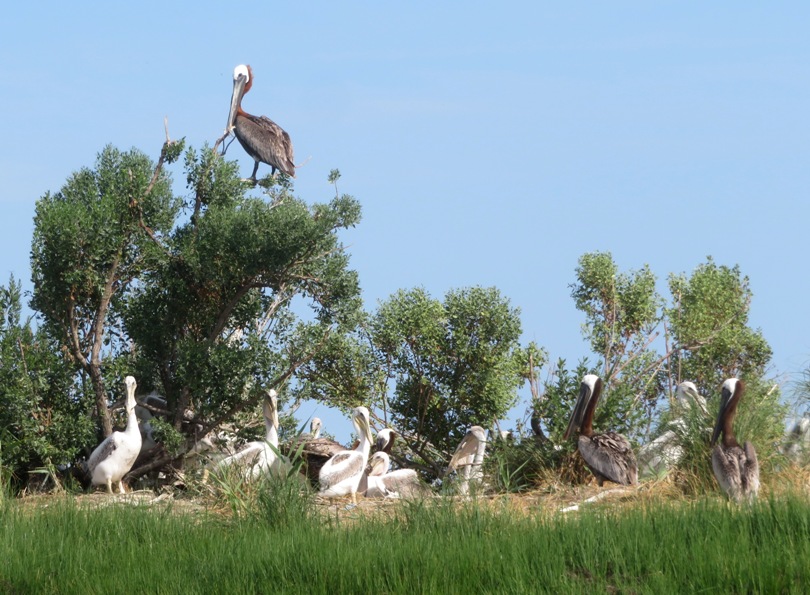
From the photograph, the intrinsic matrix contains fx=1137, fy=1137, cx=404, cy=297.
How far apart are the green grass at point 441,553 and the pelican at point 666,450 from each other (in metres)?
3.83

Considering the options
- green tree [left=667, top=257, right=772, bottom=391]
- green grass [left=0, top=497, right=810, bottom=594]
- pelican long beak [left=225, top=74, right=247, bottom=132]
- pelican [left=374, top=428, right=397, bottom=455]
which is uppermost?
pelican long beak [left=225, top=74, right=247, bottom=132]

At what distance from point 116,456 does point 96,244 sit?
9.71ft

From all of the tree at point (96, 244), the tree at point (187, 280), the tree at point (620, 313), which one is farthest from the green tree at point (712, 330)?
the tree at point (96, 244)

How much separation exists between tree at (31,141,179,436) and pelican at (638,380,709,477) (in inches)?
285

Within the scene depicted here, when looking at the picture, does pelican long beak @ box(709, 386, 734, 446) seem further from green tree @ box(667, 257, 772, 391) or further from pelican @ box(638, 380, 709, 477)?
green tree @ box(667, 257, 772, 391)

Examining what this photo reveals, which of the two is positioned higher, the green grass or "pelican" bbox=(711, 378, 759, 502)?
"pelican" bbox=(711, 378, 759, 502)

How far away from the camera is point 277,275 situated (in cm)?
1588

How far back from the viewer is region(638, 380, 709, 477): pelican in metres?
13.5

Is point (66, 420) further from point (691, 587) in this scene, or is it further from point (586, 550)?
point (691, 587)

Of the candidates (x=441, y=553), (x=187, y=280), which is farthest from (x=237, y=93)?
(x=441, y=553)

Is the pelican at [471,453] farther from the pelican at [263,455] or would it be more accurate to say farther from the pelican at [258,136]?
the pelican at [258,136]

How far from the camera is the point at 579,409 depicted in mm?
14148

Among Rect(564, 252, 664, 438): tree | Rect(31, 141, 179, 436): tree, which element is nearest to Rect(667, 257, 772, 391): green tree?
Rect(564, 252, 664, 438): tree

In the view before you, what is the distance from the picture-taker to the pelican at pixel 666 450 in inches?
533
